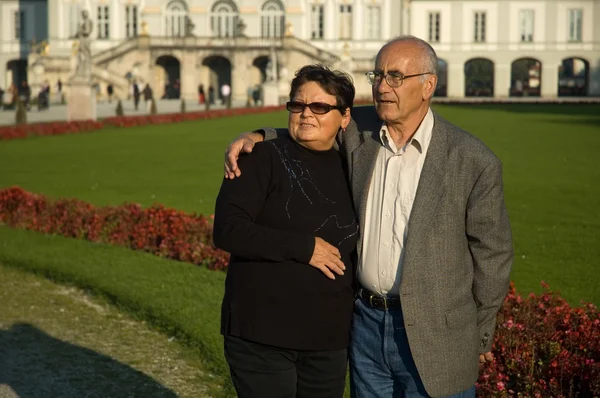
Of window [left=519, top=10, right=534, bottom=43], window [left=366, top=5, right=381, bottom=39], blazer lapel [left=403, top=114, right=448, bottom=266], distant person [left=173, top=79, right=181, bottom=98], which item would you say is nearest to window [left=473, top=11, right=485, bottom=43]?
window [left=519, top=10, right=534, bottom=43]

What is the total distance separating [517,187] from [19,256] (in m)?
7.09

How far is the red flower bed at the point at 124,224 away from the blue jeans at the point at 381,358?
188 inches

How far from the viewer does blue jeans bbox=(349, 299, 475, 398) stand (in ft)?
10.6

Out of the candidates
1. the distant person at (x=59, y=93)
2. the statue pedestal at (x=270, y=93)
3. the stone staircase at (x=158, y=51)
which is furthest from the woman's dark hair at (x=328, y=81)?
the stone staircase at (x=158, y=51)

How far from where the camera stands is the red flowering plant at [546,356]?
4.31 metres

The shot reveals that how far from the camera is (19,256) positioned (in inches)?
337

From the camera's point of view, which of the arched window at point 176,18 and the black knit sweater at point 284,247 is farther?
the arched window at point 176,18

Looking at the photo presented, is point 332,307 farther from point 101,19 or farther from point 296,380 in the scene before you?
point 101,19

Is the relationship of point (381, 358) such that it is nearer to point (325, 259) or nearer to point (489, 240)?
point (325, 259)

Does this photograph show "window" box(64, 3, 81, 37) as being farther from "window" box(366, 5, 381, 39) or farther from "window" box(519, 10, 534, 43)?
"window" box(519, 10, 534, 43)

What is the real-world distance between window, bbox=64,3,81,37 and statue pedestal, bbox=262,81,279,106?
18.0 metres

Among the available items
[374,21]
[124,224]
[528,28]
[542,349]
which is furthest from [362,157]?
[528,28]

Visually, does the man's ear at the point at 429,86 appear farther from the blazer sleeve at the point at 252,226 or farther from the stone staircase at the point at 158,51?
the stone staircase at the point at 158,51

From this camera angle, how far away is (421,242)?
317 cm
